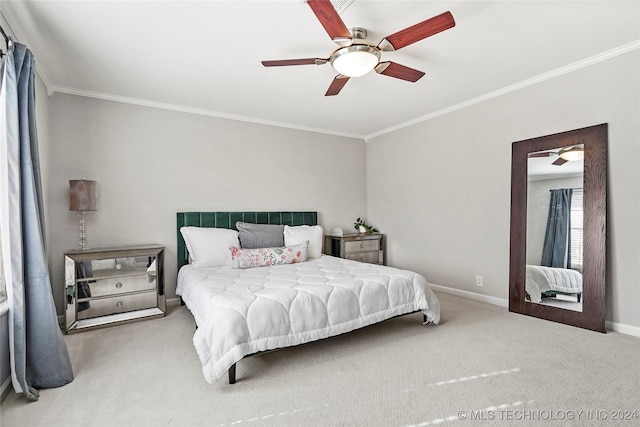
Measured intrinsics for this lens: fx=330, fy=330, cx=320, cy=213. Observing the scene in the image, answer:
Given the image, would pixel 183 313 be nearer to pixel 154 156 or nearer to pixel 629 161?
pixel 154 156

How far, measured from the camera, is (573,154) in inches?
126

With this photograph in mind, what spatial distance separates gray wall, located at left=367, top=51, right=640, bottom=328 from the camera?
2891mm

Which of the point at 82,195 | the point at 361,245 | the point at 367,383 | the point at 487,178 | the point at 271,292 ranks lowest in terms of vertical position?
the point at 367,383

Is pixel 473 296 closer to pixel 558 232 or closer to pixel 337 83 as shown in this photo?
pixel 558 232

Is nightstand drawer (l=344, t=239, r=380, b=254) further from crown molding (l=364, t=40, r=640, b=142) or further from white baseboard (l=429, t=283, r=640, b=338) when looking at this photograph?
crown molding (l=364, t=40, r=640, b=142)

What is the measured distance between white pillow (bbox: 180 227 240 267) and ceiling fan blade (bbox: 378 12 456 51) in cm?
265

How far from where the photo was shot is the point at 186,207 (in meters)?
4.17

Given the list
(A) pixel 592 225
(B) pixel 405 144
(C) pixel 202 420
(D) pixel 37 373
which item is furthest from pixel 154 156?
(A) pixel 592 225

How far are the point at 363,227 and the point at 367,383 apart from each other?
3254 millimetres

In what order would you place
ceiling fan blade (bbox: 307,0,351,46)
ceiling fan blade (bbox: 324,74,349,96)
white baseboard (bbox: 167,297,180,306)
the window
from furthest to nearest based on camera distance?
white baseboard (bbox: 167,297,180,306)
the window
ceiling fan blade (bbox: 324,74,349,96)
ceiling fan blade (bbox: 307,0,351,46)

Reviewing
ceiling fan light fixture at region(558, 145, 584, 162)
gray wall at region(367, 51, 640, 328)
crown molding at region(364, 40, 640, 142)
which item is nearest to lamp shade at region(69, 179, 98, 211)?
gray wall at region(367, 51, 640, 328)

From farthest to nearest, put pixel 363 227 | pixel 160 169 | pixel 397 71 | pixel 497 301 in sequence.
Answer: pixel 363 227, pixel 160 169, pixel 497 301, pixel 397 71

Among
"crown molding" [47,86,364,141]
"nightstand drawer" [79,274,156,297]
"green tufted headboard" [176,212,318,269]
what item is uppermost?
"crown molding" [47,86,364,141]

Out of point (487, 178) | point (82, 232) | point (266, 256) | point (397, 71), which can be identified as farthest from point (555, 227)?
point (82, 232)
